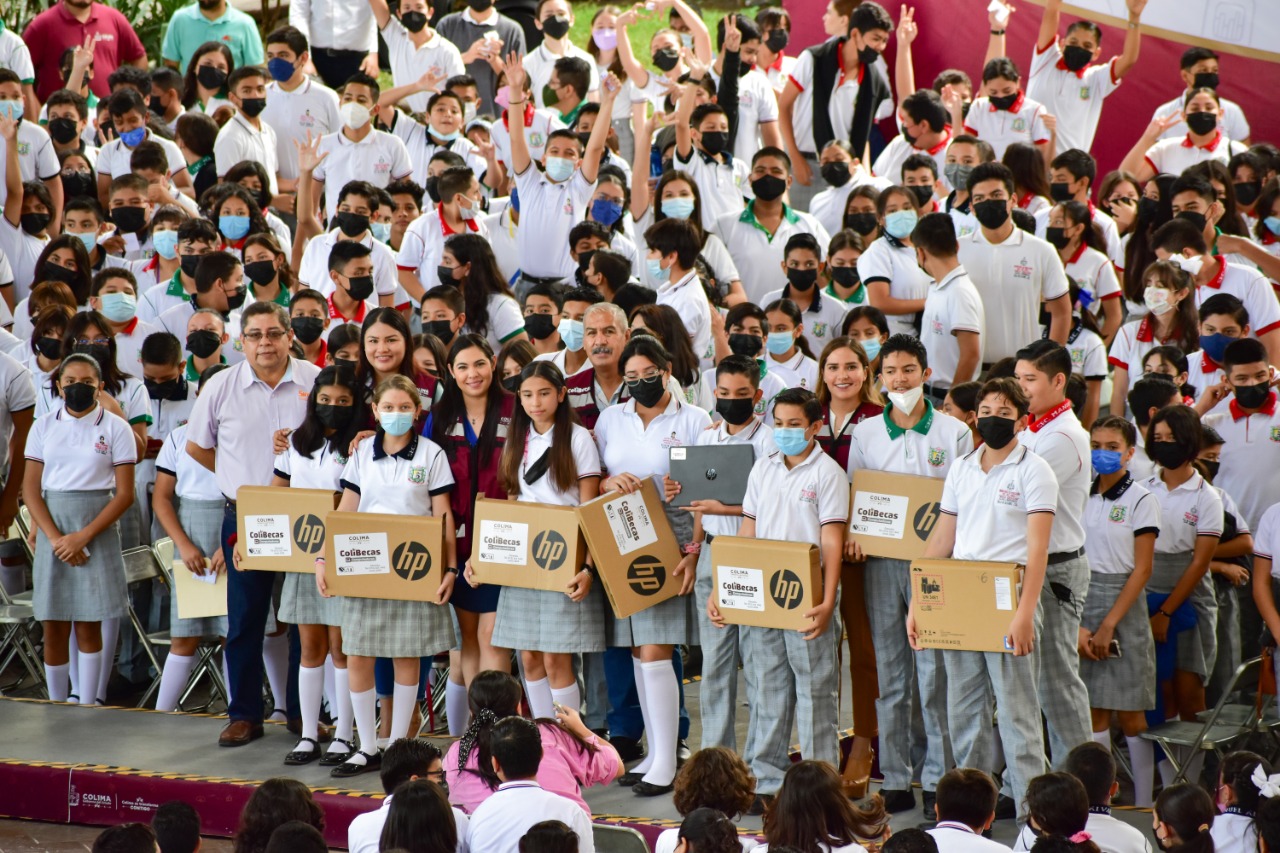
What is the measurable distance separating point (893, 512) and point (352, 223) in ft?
13.9

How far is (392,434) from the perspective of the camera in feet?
25.3

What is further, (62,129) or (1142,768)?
(62,129)

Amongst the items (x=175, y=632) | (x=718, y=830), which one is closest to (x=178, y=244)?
(x=175, y=632)

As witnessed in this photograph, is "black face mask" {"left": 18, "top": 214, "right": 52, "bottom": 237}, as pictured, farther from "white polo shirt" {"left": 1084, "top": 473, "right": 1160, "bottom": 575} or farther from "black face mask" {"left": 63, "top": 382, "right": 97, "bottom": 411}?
"white polo shirt" {"left": 1084, "top": 473, "right": 1160, "bottom": 575}

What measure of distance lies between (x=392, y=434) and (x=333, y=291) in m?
2.29

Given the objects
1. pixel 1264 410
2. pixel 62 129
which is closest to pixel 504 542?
pixel 1264 410

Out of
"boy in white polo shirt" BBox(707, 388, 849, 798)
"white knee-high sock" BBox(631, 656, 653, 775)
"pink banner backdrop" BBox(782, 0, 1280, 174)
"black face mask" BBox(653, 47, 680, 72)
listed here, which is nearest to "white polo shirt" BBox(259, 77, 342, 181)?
"black face mask" BBox(653, 47, 680, 72)

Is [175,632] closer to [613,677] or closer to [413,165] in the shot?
[613,677]

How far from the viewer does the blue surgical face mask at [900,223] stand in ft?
31.8

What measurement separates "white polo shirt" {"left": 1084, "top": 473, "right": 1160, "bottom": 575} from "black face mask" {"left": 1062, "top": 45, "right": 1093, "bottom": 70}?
6050 mm

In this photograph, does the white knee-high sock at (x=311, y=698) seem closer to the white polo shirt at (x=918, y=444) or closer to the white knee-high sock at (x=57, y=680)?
the white knee-high sock at (x=57, y=680)

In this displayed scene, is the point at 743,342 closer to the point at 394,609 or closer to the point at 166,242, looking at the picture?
the point at 394,609

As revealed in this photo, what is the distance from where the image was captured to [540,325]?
9055 mm

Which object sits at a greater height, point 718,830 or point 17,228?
point 17,228
